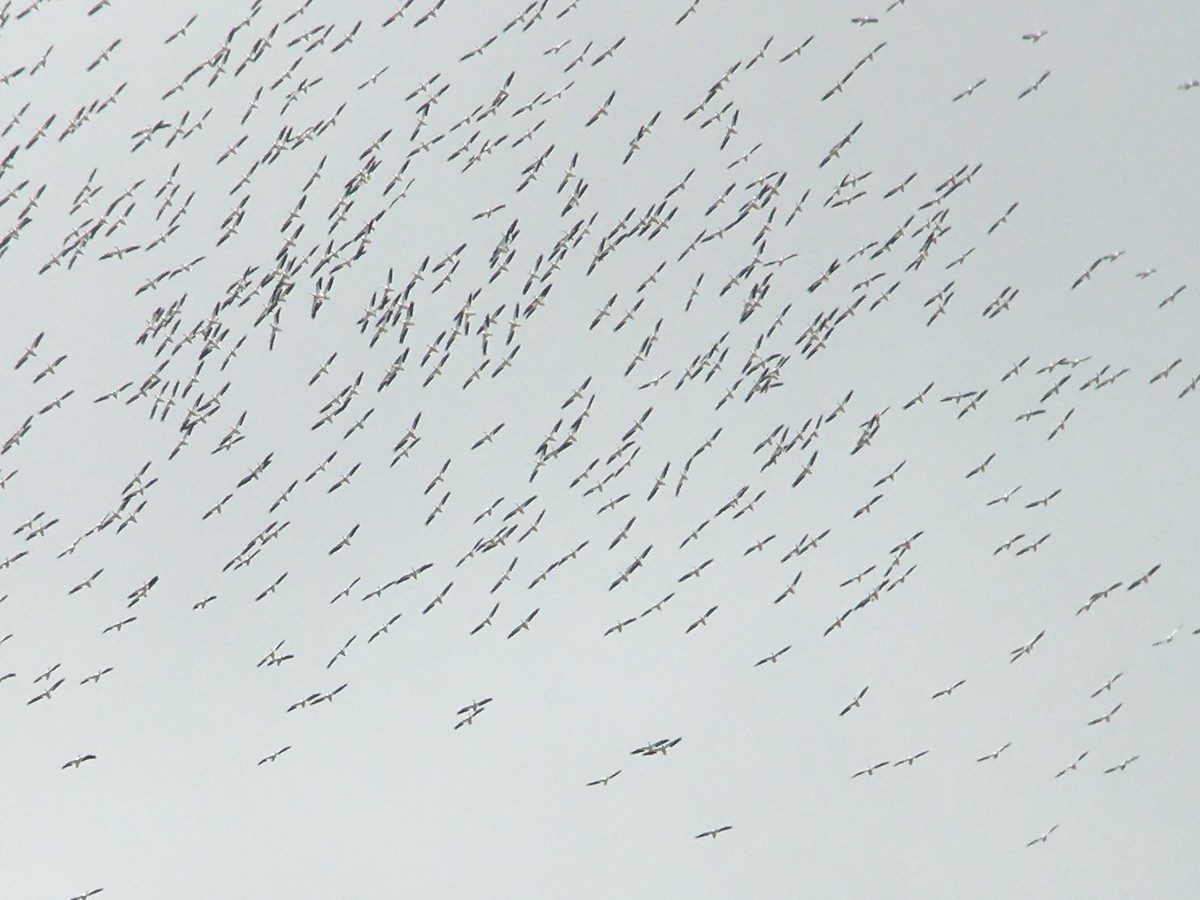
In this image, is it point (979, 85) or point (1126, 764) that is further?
point (1126, 764)

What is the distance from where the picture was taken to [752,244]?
486 ft

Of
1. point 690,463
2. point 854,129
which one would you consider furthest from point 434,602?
point 854,129

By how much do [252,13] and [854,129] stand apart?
33.2 meters

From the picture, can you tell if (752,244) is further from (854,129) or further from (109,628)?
(109,628)

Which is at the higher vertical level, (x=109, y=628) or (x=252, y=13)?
(x=252, y=13)

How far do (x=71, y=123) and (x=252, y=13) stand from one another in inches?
463

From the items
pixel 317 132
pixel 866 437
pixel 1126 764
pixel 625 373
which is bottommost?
pixel 1126 764

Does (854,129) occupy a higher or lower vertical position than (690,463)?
higher

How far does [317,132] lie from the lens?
145m

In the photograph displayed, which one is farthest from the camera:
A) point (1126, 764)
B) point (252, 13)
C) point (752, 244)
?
point (1126, 764)

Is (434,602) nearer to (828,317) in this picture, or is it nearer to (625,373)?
(625,373)

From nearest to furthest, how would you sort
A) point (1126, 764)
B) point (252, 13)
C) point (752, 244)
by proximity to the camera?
point (252, 13), point (752, 244), point (1126, 764)

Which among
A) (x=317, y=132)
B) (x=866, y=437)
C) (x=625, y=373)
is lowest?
(x=866, y=437)

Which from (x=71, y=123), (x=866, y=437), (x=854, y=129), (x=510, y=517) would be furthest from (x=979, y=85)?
(x=71, y=123)
